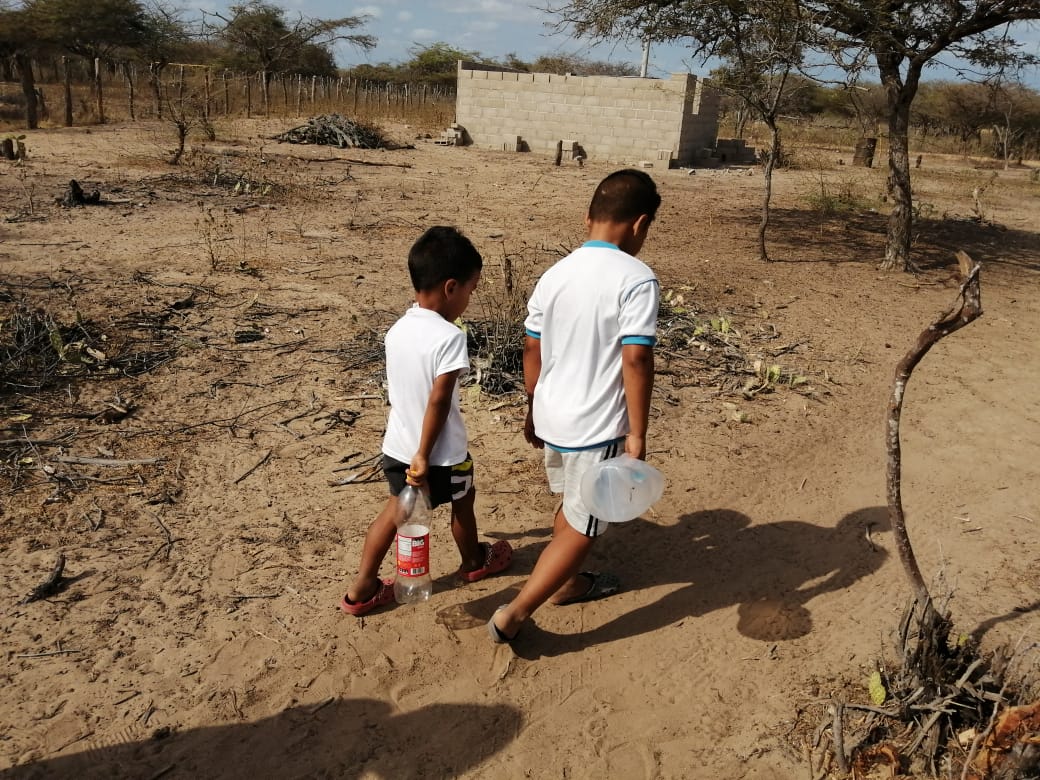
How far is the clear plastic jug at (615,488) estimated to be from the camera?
8.16ft

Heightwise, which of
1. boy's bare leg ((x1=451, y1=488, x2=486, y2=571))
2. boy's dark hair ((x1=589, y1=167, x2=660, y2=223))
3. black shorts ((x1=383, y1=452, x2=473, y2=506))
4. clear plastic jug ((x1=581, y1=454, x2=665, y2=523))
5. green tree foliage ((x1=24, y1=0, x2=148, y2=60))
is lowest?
boy's bare leg ((x1=451, y1=488, x2=486, y2=571))

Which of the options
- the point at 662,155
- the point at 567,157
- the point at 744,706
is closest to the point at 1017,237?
the point at 662,155

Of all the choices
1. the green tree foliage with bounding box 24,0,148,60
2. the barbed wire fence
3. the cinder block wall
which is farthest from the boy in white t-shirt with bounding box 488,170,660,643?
the green tree foliage with bounding box 24,0,148,60

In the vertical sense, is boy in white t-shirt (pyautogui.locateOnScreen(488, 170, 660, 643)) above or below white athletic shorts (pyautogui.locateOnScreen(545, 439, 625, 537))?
above

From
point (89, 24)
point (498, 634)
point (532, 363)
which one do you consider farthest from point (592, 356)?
point (89, 24)

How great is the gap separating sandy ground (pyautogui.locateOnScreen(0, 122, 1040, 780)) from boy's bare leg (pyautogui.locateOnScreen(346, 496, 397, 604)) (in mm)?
109

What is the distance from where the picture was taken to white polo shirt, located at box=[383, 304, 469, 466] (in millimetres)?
2506

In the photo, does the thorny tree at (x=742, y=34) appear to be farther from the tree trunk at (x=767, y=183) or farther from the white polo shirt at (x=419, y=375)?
the white polo shirt at (x=419, y=375)

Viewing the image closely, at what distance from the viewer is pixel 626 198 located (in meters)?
2.44

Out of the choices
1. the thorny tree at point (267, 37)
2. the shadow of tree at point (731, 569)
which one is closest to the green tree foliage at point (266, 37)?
the thorny tree at point (267, 37)

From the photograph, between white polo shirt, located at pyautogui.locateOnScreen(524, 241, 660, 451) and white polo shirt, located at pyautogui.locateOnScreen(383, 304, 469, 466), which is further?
white polo shirt, located at pyautogui.locateOnScreen(383, 304, 469, 466)

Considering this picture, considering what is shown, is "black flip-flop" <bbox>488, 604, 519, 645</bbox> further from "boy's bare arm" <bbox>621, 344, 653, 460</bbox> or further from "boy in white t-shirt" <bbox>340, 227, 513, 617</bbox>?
"boy's bare arm" <bbox>621, 344, 653, 460</bbox>

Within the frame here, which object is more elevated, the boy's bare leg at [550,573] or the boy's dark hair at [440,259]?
the boy's dark hair at [440,259]

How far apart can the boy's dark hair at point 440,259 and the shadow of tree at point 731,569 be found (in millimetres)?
1268
